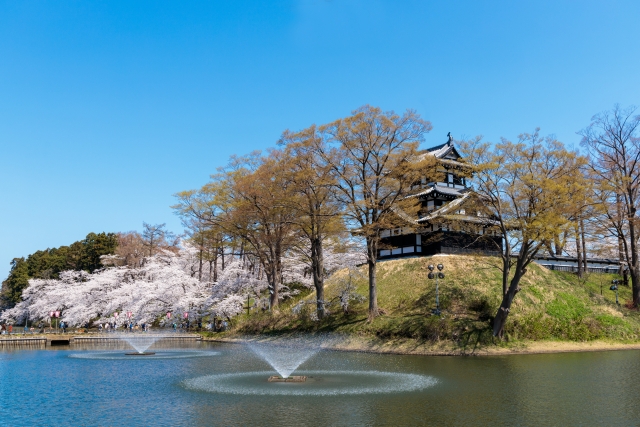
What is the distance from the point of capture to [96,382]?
72.7ft

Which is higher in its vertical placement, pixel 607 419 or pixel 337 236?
pixel 337 236

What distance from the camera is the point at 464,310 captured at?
1494 inches

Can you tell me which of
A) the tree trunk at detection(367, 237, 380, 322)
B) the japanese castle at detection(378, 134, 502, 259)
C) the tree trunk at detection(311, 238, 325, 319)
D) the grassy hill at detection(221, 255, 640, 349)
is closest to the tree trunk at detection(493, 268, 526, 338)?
the grassy hill at detection(221, 255, 640, 349)

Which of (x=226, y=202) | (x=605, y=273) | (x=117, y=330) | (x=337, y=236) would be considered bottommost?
(x=117, y=330)

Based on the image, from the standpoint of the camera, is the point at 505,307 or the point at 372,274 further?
the point at 372,274

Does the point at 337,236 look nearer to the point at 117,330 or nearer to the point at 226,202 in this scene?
the point at 226,202

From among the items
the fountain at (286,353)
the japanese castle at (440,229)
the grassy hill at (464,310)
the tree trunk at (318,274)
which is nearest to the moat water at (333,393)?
the fountain at (286,353)

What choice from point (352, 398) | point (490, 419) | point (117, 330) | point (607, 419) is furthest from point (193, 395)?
point (117, 330)

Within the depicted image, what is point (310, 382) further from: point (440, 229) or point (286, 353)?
point (440, 229)

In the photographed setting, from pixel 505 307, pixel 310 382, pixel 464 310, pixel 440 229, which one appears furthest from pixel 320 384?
pixel 440 229

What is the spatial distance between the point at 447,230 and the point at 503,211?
12.3 metres

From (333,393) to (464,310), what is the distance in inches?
853

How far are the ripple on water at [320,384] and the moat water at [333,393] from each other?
4 centimetres

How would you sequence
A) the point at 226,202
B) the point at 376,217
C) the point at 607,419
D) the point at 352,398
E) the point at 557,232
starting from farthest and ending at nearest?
the point at 226,202 < the point at 376,217 < the point at 557,232 < the point at 352,398 < the point at 607,419
